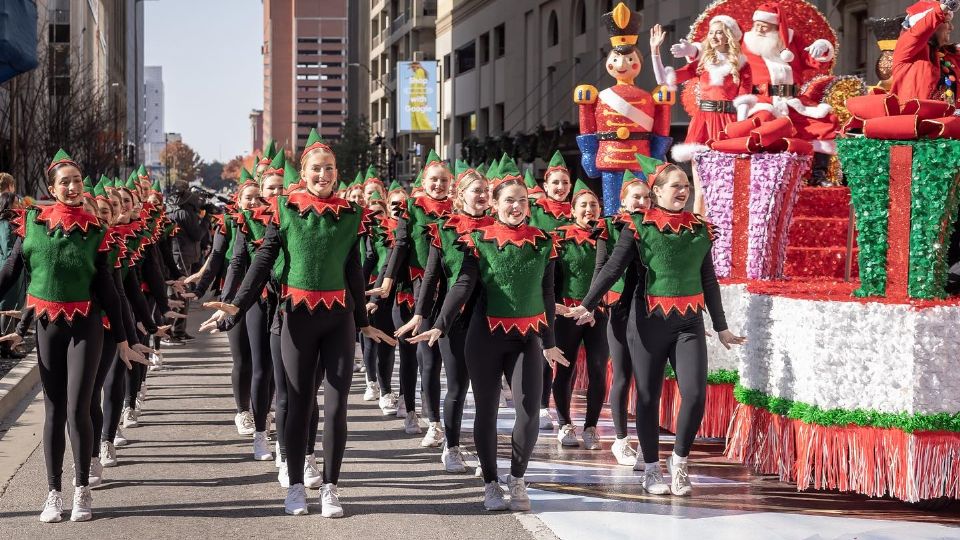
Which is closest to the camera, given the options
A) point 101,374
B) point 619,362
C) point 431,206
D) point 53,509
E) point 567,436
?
point 53,509

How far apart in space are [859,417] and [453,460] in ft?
8.82

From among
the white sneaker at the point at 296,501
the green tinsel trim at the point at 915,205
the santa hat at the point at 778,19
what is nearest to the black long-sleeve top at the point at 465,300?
the white sneaker at the point at 296,501

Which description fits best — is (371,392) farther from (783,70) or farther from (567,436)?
(783,70)

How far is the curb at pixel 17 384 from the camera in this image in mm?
11586

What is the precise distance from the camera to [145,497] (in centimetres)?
803

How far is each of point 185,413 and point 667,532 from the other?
5.78 m

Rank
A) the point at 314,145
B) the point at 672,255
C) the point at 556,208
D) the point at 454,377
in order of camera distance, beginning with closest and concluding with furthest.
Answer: the point at 314,145 < the point at 672,255 < the point at 454,377 < the point at 556,208

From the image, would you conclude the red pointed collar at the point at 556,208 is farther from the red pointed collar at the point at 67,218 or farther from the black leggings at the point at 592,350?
the red pointed collar at the point at 67,218

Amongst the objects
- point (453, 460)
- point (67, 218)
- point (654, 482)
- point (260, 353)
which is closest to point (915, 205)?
point (654, 482)

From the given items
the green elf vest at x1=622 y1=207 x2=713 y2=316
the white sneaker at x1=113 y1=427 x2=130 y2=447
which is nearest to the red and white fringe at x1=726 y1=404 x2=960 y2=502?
the green elf vest at x1=622 y1=207 x2=713 y2=316

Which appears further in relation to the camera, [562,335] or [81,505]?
[562,335]

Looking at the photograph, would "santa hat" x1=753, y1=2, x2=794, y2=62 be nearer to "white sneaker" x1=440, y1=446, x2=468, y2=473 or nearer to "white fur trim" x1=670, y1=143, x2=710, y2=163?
"white fur trim" x1=670, y1=143, x2=710, y2=163

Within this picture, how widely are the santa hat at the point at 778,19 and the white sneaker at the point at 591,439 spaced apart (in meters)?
3.92

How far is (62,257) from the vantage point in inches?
296
